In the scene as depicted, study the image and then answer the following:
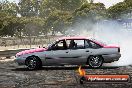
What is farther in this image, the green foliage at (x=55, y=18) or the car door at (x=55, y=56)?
the green foliage at (x=55, y=18)

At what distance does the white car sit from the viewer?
1528cm

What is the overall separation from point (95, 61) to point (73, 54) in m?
1.06

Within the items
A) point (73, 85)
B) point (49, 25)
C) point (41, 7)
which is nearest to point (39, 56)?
point (73, 85)

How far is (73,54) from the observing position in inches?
601

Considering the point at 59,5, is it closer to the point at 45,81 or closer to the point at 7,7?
the point at 7,7

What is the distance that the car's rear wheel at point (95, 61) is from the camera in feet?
50.3

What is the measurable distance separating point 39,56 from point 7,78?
2.69 meters

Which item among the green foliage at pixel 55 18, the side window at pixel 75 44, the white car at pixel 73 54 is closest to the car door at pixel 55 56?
the white car at pixel 73 54

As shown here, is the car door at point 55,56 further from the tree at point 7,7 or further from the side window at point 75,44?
the tree at point 7,7

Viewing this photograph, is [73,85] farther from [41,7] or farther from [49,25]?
[41,7]

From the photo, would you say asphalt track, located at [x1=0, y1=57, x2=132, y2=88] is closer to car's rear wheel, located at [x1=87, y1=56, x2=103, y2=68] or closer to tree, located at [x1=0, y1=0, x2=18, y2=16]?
car's rear wheel, located at [x1=87, y1=56, x2=103, y2=68]

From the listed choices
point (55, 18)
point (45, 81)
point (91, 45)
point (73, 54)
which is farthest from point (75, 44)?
point (55, 18)

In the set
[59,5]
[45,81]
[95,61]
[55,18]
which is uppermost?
[59,5]

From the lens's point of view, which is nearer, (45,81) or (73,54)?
(45,81)
